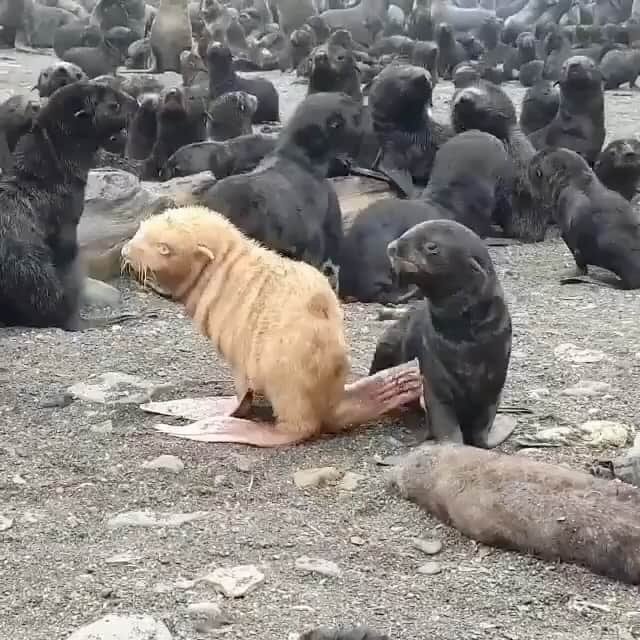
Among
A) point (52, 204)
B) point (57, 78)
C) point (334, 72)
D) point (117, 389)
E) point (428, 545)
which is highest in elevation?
point (334, 72)

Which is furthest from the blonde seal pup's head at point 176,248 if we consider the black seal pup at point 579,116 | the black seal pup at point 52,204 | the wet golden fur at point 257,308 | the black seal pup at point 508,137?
Answer: the black seal pup at point 579,116

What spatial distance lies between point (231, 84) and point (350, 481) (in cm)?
911

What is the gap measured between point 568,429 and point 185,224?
150cm

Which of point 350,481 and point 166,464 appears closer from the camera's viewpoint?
point 350,481

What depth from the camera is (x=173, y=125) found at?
9266 millimetres

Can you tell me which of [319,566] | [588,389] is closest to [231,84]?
[588,389]

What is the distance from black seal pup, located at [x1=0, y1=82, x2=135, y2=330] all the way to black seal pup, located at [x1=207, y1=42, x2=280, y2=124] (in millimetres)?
6113

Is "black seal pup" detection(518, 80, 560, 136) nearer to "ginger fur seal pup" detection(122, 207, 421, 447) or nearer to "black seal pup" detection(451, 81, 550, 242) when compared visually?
"black seal pup" detection(451, 81, 550, 242)

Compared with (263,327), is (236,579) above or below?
below

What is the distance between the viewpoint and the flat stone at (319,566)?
118 inches

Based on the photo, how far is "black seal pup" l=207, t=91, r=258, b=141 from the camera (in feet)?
33.2

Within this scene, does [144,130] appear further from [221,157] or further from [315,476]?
[315,476]

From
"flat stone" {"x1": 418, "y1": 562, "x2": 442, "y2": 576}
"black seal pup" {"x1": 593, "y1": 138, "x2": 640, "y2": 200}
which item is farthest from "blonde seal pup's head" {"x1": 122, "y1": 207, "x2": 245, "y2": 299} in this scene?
"black seal pup" {"x1": 593, "y1": 138, "x2": 640, "y2": 200}

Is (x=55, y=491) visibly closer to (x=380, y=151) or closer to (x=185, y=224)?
(x=185, y=224)
